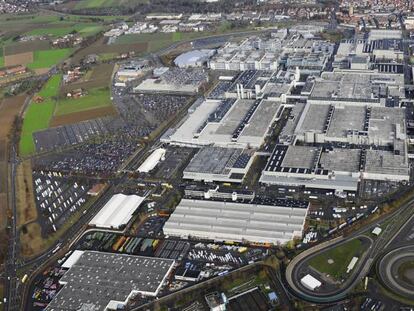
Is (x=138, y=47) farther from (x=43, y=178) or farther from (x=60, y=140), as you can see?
(x=43, y=178)

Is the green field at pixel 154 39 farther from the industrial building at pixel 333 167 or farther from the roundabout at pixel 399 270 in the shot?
the roundabout at pixel 399 270

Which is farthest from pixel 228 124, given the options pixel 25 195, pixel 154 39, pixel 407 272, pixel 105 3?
pixel 105 3

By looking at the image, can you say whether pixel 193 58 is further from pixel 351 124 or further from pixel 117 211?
pixel 117 211

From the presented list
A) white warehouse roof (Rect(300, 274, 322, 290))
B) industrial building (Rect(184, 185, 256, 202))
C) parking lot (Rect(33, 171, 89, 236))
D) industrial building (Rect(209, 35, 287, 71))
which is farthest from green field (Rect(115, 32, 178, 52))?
white warehouse roof (Rect(300, 274, 322, 290))

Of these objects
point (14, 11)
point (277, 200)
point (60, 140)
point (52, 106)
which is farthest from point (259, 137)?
point (14, 11)

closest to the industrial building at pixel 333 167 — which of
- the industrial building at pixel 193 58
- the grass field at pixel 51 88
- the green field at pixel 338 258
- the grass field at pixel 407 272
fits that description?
the green field at pixel 338 258

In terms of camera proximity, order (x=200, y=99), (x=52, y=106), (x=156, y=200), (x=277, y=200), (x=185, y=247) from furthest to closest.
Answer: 1. (x=52, y=106)
2. (x=200, y=99)
3. (x=156, y=200)
4. (x=277, y=200)
5. (x=185, y=247)
